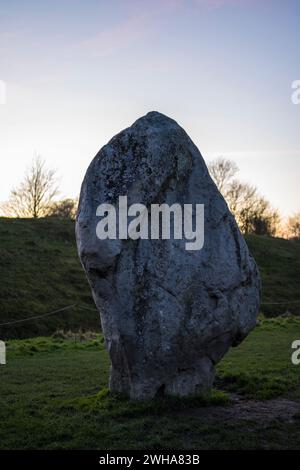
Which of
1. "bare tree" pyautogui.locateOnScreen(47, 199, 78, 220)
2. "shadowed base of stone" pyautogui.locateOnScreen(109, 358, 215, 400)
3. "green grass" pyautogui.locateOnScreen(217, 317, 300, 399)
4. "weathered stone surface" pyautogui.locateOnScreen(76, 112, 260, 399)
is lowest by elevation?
"green grass" pyautogui.locateOnScreen(217, 317, 300, 399)

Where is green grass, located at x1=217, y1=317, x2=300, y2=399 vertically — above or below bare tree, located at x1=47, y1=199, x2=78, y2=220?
below

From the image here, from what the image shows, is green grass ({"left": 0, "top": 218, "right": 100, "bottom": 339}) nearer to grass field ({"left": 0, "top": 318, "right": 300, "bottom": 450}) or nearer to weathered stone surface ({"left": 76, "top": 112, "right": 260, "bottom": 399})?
grass field ({"left": 0, "top": 318, "right": 300, "bottom": 450})

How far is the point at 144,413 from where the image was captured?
7.98 meters

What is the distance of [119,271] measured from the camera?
8336mm

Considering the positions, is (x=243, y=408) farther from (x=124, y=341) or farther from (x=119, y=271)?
(x=119, y=271)

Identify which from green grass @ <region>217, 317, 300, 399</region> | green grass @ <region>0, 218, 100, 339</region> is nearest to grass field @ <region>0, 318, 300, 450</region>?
green grass @ <region>217, 317, 300, 399</region>

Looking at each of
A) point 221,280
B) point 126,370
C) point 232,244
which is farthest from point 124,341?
point 232,244

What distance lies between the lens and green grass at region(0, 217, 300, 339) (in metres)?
26.9

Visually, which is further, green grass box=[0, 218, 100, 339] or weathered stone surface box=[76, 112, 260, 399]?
green grass box=[0, 218, 100, 339]

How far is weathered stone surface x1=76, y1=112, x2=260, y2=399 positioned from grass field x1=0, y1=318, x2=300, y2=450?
1.68 ft

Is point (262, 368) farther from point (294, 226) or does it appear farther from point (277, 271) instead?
point (294, 226)

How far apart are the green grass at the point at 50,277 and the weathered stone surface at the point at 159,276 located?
16523mm

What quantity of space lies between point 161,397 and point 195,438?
1641 mm

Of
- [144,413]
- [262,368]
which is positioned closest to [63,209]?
[262,368]
